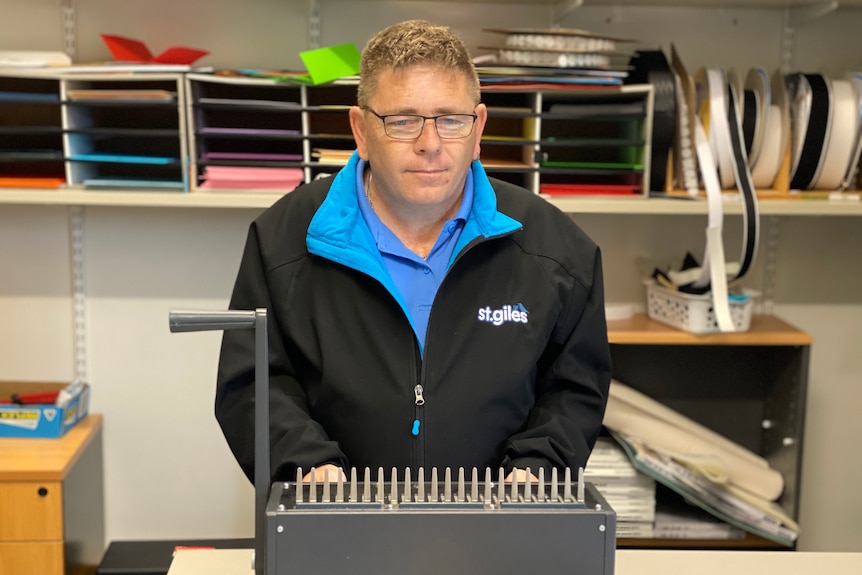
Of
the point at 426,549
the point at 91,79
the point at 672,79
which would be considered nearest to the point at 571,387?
the point at 426,549

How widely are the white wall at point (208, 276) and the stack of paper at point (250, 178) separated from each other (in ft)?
1.04

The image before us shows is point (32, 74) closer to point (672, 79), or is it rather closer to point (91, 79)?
point (91, 79)

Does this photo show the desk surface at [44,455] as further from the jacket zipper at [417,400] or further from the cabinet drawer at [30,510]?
the jacket zipper at [417,400]

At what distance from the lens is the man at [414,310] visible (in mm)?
1245

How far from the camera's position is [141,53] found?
2.07 m

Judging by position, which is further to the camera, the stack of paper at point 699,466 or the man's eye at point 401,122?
the stack of paper at point 699,466

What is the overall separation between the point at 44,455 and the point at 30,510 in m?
0.13

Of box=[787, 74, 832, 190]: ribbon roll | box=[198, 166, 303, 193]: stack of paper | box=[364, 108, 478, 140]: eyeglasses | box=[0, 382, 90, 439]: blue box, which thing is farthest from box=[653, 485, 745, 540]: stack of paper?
box=[0, 382, 90, 439]: blue box

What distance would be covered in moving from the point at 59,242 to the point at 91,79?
1.67 ft

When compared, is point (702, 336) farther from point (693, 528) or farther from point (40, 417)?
point (40, 417)

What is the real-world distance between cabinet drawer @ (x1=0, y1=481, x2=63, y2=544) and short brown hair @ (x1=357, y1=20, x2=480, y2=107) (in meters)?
1.20

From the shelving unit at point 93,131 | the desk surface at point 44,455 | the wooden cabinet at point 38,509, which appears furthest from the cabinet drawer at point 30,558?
the shelving unit at point 93,131

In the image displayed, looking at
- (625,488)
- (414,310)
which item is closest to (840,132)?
(625,488)

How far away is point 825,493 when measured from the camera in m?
Result: 2.47
